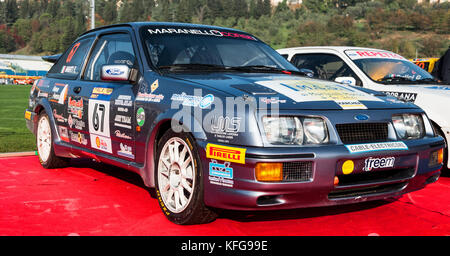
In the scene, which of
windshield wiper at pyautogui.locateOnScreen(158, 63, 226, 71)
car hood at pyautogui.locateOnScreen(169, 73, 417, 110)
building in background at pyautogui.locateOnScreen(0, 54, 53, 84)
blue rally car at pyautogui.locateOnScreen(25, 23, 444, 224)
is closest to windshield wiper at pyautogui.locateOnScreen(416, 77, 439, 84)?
blue rally car at pyautogui.locateOnScreen(25, 23, 444, 224)

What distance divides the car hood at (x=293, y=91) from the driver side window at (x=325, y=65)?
2640mm

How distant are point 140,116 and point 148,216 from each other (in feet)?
2.57

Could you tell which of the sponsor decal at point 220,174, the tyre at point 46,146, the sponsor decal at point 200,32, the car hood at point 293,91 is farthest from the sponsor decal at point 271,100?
the tyre at point 46,146

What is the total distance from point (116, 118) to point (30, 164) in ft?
7.96

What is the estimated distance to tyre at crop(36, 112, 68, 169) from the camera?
18.8 feet

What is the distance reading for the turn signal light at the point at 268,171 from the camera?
10.0 ft

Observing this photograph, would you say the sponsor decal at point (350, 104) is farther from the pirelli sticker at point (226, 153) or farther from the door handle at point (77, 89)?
the door handle at point (77, 89)

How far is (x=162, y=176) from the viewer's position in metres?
3.83

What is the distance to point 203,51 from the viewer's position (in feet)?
14.6

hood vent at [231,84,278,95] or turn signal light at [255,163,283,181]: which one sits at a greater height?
hood vent at [231,84,278,95]

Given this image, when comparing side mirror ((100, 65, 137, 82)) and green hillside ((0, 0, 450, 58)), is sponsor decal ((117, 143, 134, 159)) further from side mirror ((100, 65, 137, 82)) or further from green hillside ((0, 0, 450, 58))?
green hillside ((0, 0, 450, 58))

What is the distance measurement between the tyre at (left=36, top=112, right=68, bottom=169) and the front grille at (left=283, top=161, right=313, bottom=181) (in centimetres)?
338

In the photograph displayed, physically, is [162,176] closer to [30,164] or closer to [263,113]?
[263,113]

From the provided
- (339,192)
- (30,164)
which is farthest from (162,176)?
(30,164)
